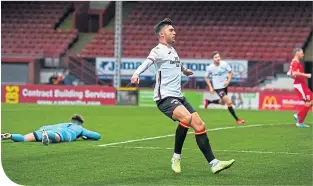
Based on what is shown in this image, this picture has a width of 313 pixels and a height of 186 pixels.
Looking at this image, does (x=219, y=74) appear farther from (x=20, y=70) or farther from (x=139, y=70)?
(x=20, y=70)

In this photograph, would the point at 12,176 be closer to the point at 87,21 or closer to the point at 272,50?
the point at 272,50

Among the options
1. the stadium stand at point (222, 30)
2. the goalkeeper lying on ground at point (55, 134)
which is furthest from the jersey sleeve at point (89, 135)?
the stadium stand at point (222, 30)

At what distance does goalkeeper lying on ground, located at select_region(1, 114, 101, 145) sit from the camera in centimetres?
1510

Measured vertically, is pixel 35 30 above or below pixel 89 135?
above

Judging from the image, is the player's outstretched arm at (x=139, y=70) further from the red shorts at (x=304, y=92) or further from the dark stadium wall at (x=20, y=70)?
the dark stadium wall at (x=20, y=70)

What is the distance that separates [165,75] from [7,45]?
1419 inches

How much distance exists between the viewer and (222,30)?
45.0m

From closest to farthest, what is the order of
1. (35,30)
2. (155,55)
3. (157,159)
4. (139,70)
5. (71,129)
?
1. (139,70)
2. (155,55)
3. (157,159)
4. (71,129)
5. (35,30)

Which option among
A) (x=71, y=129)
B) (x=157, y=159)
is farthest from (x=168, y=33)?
(x=71, y=129)

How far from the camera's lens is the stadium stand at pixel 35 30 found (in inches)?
1809

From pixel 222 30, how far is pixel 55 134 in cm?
Answer: 3063

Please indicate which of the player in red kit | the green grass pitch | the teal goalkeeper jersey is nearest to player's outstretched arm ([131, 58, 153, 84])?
the green grass pitch

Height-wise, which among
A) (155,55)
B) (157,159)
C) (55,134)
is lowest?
(157,159)

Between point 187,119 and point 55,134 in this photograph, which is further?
point 55,134
